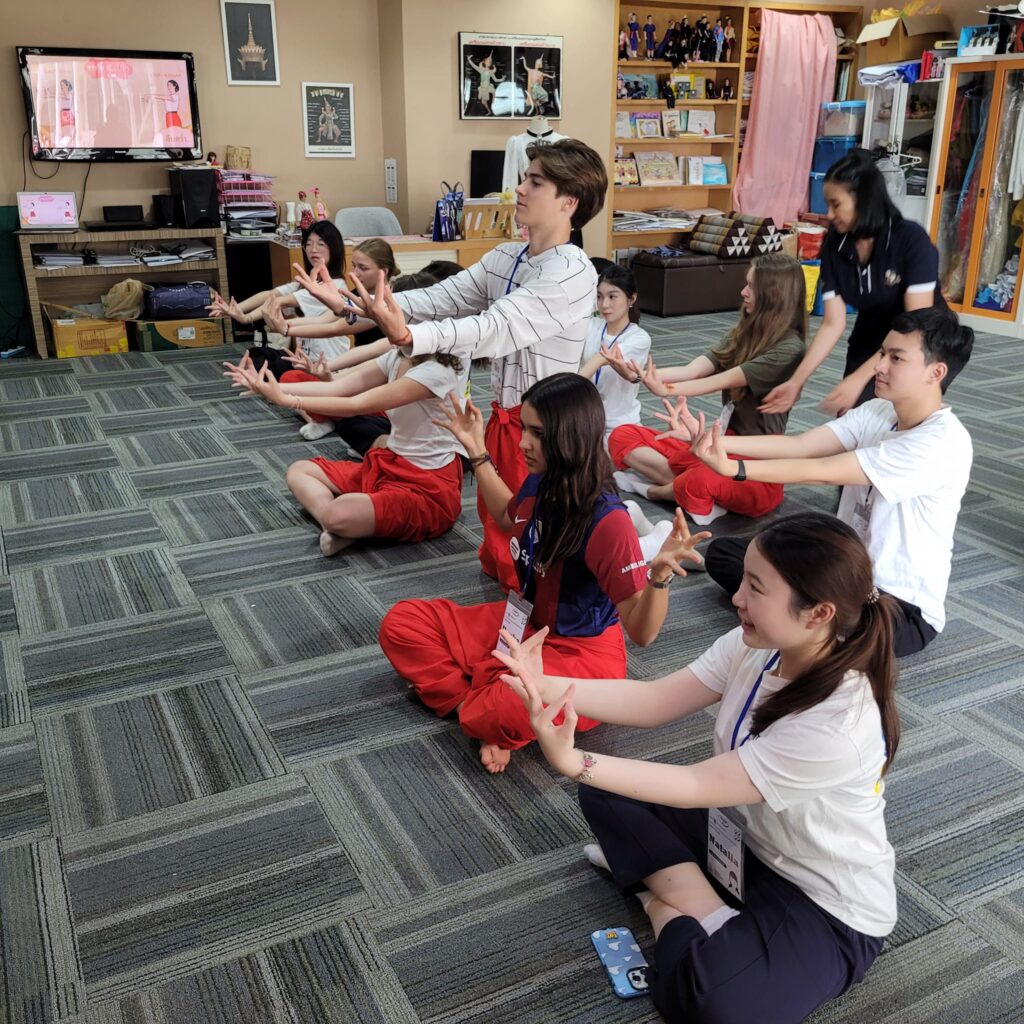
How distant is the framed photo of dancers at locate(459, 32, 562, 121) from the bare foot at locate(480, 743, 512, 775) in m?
5.80

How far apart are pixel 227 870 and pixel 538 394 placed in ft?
3.74

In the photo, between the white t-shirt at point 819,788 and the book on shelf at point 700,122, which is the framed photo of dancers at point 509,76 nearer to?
the book on shelf at point 700,122

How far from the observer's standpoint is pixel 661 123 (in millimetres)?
7965

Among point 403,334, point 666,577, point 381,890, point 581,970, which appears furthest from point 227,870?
point 403,334

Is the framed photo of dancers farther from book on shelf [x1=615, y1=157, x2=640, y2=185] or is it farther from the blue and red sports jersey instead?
the blue and red sports jersey

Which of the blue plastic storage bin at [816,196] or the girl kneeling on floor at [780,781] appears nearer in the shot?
the girl kneeling on floor at [780,781]

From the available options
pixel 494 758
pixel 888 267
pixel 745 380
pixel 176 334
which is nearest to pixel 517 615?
pixel 494 758

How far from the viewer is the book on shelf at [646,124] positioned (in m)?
7.90

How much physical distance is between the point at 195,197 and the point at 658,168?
12.4ft

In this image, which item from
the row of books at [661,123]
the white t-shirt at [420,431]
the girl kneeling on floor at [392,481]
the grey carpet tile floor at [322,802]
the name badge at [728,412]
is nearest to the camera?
the grey carpet tile floor at [322,802]

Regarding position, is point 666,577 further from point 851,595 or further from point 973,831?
point 973,831

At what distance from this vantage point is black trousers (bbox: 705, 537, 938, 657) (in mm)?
2561

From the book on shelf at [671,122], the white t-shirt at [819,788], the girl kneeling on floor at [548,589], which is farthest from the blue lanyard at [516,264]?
the book on shelf at [671,122]

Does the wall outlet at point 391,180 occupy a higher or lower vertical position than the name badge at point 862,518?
higher
